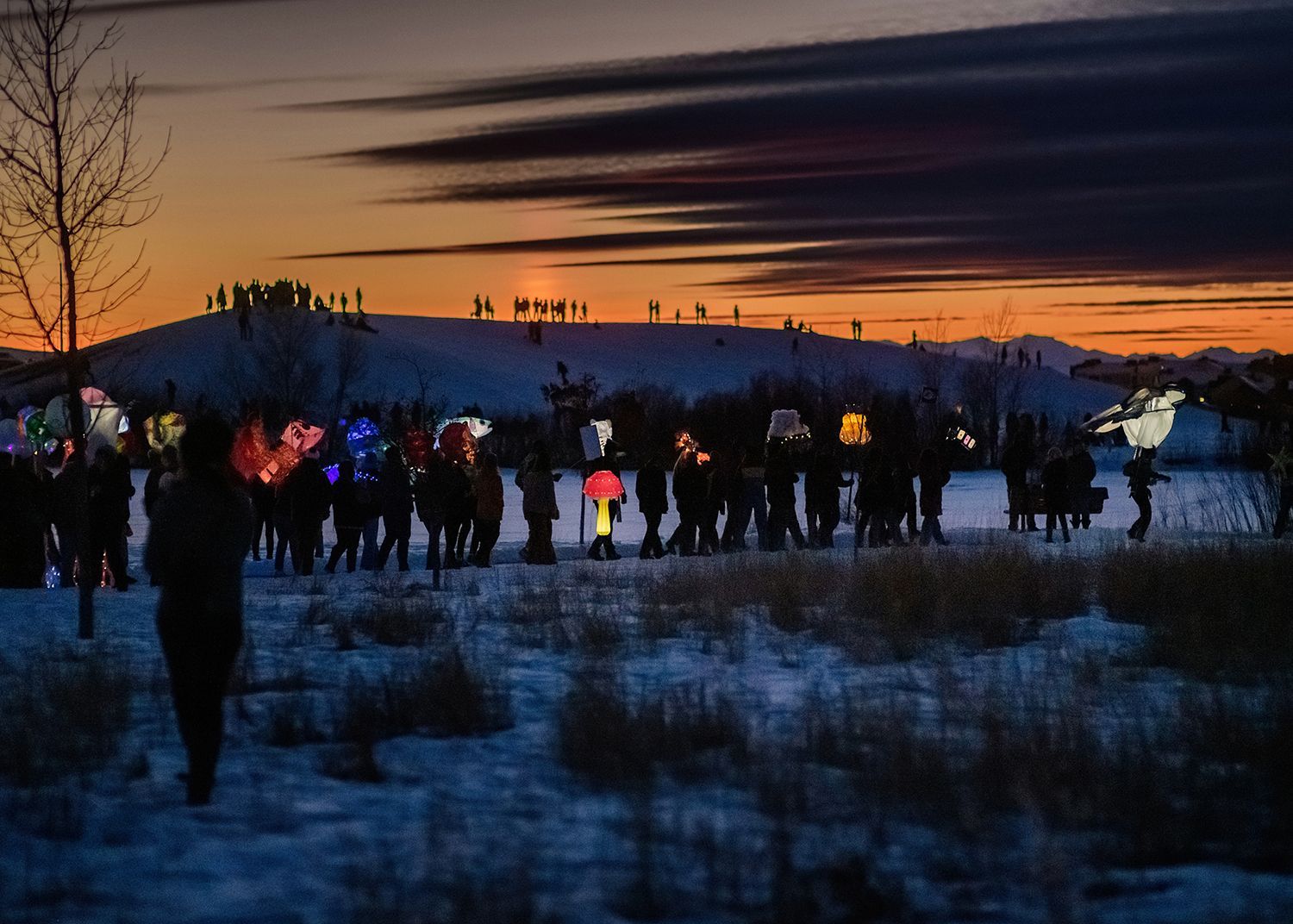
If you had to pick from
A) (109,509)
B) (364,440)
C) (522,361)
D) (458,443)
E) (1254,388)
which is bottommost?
(109,509)

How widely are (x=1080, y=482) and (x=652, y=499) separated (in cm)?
812

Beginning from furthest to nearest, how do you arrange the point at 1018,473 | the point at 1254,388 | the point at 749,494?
the point at 1254,388
the point at 1018,473
the point at 749,494

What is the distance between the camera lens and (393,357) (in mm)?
127375

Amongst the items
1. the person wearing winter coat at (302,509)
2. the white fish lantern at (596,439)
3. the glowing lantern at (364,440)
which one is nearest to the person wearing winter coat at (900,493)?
the white fish lantern at (596,439)

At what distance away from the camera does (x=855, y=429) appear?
28.0 m

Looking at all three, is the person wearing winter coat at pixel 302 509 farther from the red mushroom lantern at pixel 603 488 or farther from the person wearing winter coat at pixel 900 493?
the person wearing winter coat at pixel 900 493

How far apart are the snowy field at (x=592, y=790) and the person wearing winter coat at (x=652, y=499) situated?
24.7ft

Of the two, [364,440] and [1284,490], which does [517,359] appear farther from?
[1284,490]

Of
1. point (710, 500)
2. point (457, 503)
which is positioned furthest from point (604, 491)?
point (457, 503)

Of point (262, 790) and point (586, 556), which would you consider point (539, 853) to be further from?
point (586, 556)

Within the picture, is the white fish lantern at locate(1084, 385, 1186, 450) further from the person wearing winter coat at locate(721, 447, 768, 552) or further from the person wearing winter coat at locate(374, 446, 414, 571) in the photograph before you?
the person wearing winter coat at locate(374, 446, 414, 571)

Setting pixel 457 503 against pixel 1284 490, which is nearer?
pixel 457 503

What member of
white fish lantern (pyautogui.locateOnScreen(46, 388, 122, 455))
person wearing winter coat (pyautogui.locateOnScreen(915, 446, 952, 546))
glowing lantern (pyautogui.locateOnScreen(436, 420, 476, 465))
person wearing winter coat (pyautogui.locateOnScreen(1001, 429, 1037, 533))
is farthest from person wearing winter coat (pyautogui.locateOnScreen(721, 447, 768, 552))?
white fish lantern (pyautogui.locateOnScreen(46, 388, 122, 455))

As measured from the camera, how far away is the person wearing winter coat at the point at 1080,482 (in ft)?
83.4
